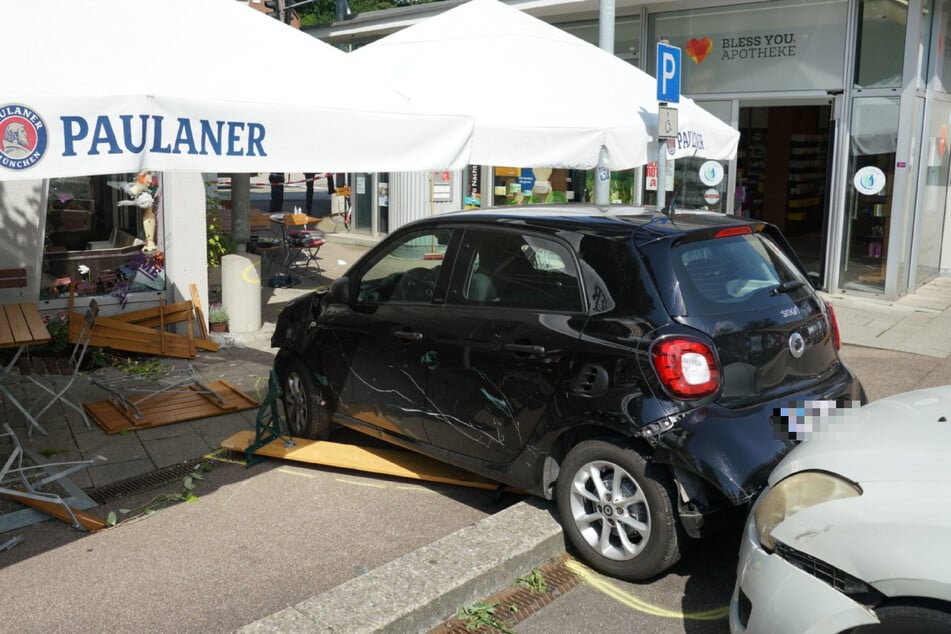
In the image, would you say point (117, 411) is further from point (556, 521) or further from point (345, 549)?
point (556, 521)

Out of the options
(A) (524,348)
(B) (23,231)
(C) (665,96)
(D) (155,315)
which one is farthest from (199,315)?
(A) (524,348)

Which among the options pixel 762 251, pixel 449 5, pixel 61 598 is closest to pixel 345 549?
pixel 61 598

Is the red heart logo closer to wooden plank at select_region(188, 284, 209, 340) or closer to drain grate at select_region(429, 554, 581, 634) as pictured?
wooden plank at select_region(188, 284, 209, 340)

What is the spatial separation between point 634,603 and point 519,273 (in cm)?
175

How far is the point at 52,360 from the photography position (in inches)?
316

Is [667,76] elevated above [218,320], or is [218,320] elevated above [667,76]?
[667,76]

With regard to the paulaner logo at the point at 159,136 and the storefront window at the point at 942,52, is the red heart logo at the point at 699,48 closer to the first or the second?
the storefront window at the point at 942,52

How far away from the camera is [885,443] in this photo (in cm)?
332

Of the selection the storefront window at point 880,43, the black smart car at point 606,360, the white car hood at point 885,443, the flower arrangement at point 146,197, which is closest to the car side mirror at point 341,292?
the black smart car at point 606,360

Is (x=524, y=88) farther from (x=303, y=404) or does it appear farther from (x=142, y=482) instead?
(x=142, y=482)

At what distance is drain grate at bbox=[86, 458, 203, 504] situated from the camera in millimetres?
5344

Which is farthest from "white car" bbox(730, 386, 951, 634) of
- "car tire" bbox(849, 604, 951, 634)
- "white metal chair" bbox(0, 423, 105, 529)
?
"white metal chair" bbox(0, 423, 105, 529)

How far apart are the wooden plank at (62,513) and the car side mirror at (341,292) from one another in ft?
6.11

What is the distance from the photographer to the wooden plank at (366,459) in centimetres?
546
